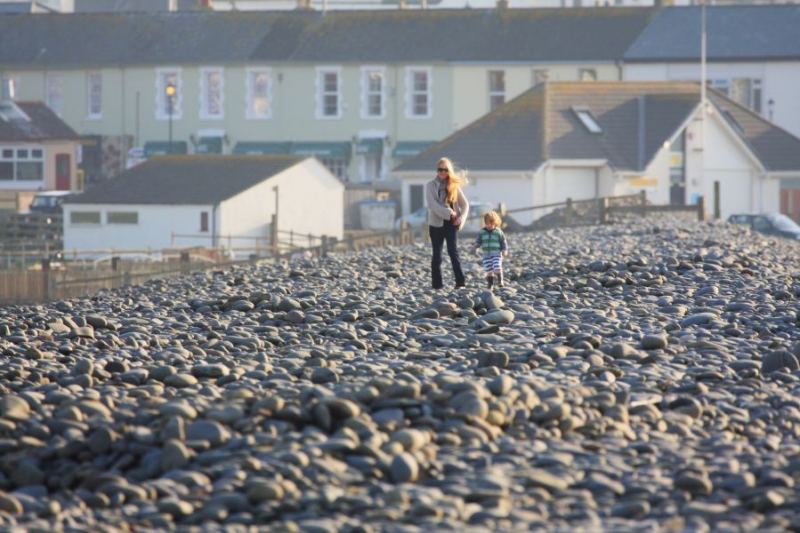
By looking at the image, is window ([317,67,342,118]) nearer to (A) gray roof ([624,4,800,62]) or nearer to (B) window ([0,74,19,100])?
(A) gray roof ([624,4,800,62])

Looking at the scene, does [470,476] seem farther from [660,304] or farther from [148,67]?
[148,67]

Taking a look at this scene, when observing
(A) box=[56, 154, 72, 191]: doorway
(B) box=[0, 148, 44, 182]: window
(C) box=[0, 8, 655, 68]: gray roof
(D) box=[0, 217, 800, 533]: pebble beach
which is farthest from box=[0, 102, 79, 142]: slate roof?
(D) box=[0, 217, 800, 533]: pebble beach

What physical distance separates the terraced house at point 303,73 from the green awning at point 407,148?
73mm

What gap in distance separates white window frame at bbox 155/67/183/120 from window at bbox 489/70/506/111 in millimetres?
12202

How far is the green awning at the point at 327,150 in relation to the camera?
220 ft

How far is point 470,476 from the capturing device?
913 cm

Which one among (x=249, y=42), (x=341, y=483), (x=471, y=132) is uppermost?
(x=249, y=42)

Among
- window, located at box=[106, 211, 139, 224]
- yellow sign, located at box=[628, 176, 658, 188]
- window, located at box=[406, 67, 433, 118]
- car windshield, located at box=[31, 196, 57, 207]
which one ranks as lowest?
window, located at box=[106, 211, 139, 224]

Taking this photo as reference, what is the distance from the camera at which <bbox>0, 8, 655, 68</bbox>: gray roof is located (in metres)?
66.2

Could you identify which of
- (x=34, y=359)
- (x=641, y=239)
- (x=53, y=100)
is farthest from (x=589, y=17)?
(x=34, y=359)

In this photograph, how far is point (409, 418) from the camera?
400 inches

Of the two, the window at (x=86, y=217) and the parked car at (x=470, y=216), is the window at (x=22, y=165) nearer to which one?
the window at (x=86, y=217)

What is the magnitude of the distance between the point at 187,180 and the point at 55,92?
891 inches

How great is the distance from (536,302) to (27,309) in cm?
621
